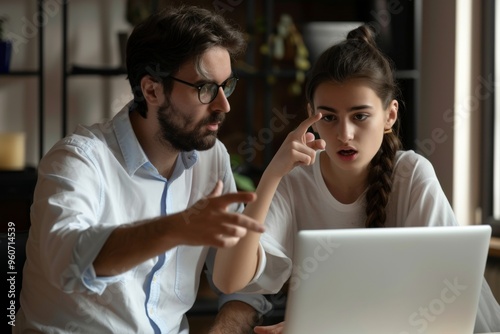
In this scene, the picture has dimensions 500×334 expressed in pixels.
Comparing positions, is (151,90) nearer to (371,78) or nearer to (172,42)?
(172,42)

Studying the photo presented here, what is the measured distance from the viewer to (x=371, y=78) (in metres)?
1.89

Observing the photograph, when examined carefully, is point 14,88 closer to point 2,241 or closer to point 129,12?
point 129,12

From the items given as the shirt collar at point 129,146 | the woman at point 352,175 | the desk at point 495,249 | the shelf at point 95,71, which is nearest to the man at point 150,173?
the shirt collar at point 129,146

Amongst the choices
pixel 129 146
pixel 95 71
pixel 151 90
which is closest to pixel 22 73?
pixel 95 71

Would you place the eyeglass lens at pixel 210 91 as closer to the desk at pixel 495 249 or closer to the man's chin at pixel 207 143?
the man's chin at pixel 207 143

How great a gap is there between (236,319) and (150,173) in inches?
14.8

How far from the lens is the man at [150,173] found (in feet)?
5.10

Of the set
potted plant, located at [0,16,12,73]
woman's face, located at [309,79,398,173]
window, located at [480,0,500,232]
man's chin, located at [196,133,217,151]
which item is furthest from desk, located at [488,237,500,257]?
potted plant, located at [0,16,12,73]

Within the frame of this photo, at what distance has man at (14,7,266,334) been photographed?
1.56 metres

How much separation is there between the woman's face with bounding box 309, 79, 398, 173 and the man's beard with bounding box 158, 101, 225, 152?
0.26 m

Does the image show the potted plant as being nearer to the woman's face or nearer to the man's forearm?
the woman's face

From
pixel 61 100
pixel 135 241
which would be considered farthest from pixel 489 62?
pixel 135 241

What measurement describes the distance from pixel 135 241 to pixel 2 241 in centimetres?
55

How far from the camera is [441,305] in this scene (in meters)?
1.33
